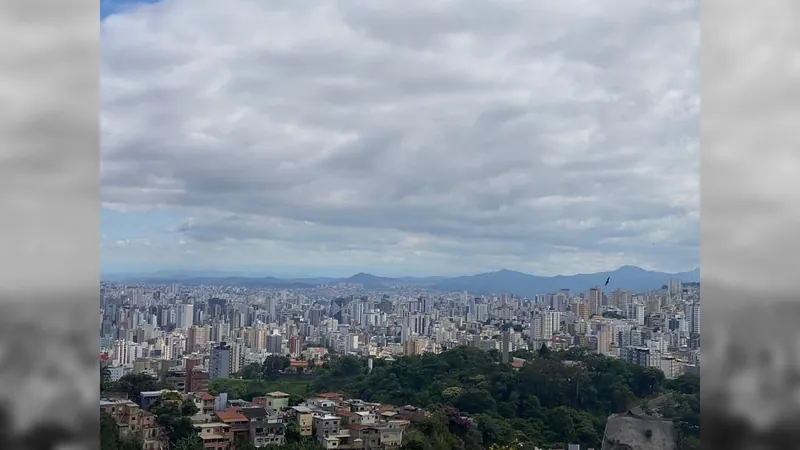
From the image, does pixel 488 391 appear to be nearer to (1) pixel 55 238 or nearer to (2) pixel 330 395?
(2) pixel 330 395

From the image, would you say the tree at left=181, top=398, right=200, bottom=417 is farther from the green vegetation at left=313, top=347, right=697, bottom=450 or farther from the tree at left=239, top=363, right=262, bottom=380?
the green vegetation at left=313, top=347, right=697, bottom=450

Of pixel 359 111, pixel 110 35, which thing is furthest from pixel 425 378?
pixel 110 35

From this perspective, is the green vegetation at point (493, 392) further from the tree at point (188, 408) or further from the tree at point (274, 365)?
the tree at point (188, 408)

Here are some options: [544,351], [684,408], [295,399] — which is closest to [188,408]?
[295,399]

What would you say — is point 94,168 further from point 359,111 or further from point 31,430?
point 359,111

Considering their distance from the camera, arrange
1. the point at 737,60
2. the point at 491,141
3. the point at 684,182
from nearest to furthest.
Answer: the point at 737,60 < the point at 684,182 < the point at 491,141

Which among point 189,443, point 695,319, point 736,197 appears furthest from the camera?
point 189,443

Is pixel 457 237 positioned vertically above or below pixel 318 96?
below
